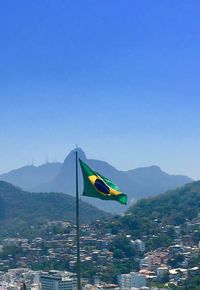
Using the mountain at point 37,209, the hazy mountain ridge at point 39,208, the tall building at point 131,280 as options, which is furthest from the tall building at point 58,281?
the hazy mountain ridge at point 39,208

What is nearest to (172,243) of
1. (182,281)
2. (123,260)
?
(123,260)

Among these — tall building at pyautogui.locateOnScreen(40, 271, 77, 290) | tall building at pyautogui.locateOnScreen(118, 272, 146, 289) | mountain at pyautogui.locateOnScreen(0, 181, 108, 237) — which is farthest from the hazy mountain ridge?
tall building at pyautogui.locateOnScreen(118, 272, 146, 289)

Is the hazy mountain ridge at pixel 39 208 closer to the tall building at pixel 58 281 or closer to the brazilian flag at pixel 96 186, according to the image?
the tall building at pixel 58 281

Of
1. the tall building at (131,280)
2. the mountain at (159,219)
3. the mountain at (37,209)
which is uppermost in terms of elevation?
the mountain at (37,209)

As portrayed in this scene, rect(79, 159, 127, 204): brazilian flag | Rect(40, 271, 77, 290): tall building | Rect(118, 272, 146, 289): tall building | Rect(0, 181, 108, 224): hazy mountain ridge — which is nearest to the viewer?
Rect(79, 159, 127, 204): brazilian flag

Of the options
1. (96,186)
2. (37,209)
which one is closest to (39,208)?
(37,209)

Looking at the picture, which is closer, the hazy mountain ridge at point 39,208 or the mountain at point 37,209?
the mountain at point 37,209

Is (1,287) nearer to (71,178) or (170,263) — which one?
(170,263)

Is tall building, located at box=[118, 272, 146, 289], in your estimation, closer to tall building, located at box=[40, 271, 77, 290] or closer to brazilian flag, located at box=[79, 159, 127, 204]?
tall building, located at box=[40, 271, 77, 290]
